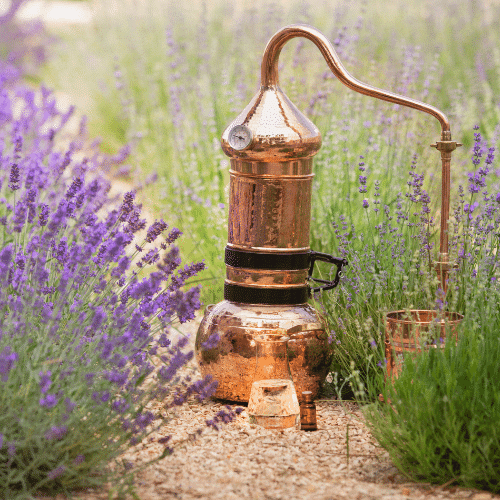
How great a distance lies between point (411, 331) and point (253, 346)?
0.58 meters

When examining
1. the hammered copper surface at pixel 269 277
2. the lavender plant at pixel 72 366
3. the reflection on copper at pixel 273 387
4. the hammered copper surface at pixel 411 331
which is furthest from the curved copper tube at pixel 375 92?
the lavender plant at pixel 72 366

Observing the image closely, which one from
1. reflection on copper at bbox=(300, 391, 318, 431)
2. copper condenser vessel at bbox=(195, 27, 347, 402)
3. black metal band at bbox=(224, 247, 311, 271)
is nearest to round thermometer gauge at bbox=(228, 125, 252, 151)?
copper condenser vessel at bbox=(195, 27, 347, 402)

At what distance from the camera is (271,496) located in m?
2.02

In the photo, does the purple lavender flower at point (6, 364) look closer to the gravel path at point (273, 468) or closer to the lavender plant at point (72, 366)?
the lavender plant at point (72, 366)

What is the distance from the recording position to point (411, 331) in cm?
246

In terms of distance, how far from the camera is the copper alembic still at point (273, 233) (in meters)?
2.71

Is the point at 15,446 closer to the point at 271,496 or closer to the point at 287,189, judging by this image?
the point at 271,496

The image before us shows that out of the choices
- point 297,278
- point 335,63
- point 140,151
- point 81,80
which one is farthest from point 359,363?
point 81,80

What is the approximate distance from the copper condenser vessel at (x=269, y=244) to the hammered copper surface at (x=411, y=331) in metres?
0.32

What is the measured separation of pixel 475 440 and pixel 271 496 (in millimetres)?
575

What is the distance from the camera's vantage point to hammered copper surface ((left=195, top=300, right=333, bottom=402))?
272cm

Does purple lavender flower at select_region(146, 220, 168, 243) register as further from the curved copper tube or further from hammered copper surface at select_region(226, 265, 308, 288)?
the curved copper tube

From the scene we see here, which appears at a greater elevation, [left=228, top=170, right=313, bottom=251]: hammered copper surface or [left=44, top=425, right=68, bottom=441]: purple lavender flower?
[left=228, top=170, right=313, bottom=251]: hammered copper surface

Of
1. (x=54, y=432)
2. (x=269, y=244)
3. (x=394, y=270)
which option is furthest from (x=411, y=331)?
(x=54, y=432)
